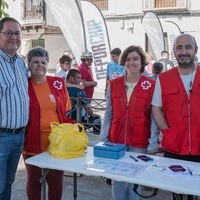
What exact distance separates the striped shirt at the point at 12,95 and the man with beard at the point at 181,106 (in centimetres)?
108

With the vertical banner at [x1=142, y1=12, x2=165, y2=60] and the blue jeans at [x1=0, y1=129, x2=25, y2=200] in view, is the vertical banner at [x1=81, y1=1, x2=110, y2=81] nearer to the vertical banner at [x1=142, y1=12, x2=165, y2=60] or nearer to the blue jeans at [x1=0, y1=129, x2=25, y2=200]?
the vertical banner at [x1=142, y1=12, x2=165, y2=60]

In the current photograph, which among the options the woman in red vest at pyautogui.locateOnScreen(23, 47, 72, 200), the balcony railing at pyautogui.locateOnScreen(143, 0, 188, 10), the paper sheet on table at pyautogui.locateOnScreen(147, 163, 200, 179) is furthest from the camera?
the balcony railing at pyautogui.locateOnScreen(143, 0, 188, 10)

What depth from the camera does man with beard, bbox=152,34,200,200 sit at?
283 centimetres

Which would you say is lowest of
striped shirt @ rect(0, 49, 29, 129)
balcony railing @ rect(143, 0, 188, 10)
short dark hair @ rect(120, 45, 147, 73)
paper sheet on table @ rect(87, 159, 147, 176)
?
paper sheet on table @ rect(87, 159, 147, 176)

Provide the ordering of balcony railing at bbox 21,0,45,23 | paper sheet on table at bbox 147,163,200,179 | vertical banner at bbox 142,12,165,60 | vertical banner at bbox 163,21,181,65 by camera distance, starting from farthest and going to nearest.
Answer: balcony railing at bbox 21,0,45,23
vertical banner at bbox 163,21,181,65
vertical banner at bbox 142,12,165,60
paper sheet on table at bbox 147,163,200,179

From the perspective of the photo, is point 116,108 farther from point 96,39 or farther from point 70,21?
point 96,39

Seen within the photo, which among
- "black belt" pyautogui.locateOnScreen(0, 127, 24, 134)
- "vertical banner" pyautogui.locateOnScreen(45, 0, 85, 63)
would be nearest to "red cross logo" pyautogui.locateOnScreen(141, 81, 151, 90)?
"black belt" pyautogui.locateOnScreen(0, 127, 24, 134)

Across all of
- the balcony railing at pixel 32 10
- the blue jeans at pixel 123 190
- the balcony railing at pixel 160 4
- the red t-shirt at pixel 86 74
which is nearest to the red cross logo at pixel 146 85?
the blue jeans at pixel 123 190

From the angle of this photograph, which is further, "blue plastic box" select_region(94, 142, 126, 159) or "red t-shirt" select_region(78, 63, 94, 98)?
"red t-shirt" select_region(78, 63, 94, 98)

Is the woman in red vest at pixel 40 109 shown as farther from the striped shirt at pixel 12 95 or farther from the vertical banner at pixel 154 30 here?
the vertical banner at pixel 154 30

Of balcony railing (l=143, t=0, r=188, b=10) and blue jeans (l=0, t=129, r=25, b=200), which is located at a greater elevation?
balcony railing (l=143, t=0, r=188, b=10)

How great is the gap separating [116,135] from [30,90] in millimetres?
856

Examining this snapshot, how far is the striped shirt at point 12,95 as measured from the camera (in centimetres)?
272

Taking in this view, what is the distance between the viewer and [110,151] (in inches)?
113
